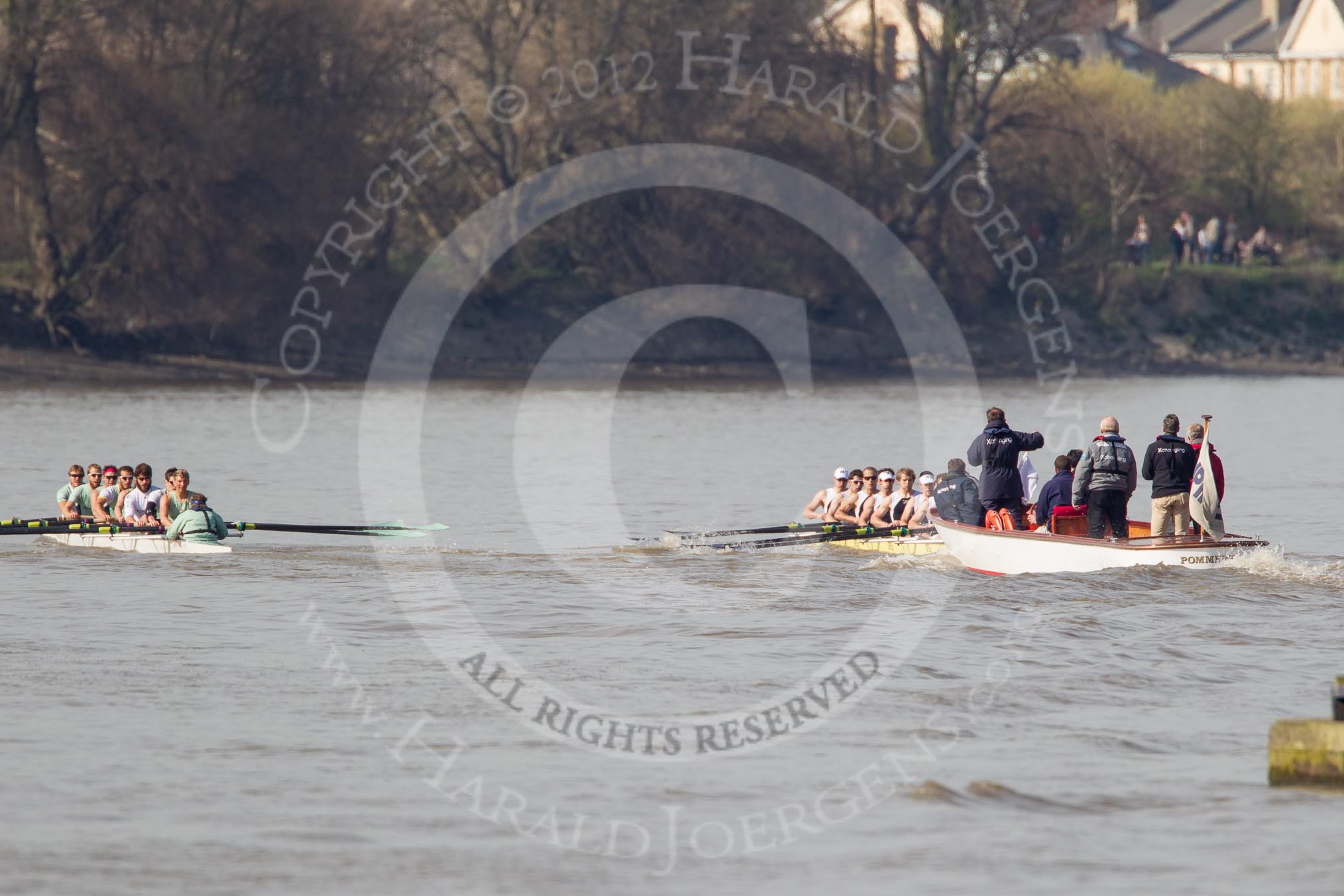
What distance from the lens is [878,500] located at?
2517 cm

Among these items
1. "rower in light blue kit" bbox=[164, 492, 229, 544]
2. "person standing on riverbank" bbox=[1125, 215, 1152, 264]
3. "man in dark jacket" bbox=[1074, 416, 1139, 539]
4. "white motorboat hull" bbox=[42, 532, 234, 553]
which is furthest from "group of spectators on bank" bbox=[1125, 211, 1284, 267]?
"white motorboat hull" bbox=[42, 532, 234, 553]

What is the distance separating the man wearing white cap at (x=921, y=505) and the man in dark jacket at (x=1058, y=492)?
6.59ft

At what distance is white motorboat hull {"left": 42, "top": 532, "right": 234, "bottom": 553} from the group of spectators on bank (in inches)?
1874

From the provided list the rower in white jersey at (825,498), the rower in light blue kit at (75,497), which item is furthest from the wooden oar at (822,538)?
the rower in light blue kit at (75,497)

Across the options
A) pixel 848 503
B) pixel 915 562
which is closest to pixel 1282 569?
pixel 915 562

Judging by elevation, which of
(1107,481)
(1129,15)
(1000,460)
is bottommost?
(1107,481)

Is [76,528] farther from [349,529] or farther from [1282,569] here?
A: [1282,569]

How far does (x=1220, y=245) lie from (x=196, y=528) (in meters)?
50.4

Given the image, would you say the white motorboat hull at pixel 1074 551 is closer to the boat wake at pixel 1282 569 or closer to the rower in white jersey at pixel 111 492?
the boat wake at pixel 1282 569

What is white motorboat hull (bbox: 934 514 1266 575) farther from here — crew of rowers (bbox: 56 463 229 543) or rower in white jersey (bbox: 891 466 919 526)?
crew of rowers (bbox: 56 463 229 543)

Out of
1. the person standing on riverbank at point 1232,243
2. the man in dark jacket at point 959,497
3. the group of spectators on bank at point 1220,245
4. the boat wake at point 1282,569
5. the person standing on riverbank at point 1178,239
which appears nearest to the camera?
the boat wake at point 1282,569

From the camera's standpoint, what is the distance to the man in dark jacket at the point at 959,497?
2320cm

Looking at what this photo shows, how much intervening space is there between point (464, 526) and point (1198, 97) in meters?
46.1

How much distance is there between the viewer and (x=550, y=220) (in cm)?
5956
